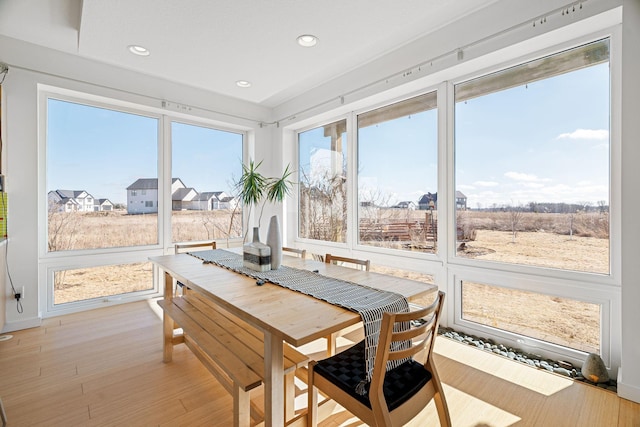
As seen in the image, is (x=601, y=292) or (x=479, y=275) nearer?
(x=601, y=292)

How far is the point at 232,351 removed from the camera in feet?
5.39

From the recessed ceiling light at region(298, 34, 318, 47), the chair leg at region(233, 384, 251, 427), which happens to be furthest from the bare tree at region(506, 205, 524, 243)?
the chair leg at region(233, 384, 251, 427)

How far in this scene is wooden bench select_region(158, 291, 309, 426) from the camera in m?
1.46

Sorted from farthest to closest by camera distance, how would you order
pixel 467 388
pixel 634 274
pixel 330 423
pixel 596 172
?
1. pixel 596 172
2. pixel 467 388
3. pixel 634 274
4. pixel 330 423

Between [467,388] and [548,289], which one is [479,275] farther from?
[467,388]

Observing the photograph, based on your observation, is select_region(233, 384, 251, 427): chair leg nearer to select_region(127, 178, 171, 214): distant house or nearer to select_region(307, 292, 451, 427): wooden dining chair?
select_region(307, 292, 451, 427): wooden dining chair

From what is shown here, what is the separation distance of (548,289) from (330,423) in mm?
1890

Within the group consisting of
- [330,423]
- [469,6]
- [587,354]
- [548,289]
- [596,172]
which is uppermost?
[469,6]

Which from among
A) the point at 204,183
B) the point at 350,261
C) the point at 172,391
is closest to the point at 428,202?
the point at 350,261

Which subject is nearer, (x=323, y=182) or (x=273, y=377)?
(x=273, y=377)

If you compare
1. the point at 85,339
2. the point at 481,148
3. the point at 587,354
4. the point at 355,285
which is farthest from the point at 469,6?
the point at 85,339

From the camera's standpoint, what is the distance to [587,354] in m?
2.21

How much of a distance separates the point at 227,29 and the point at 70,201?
8.74 feet

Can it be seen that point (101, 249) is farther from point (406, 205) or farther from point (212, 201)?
point (406, 205)
